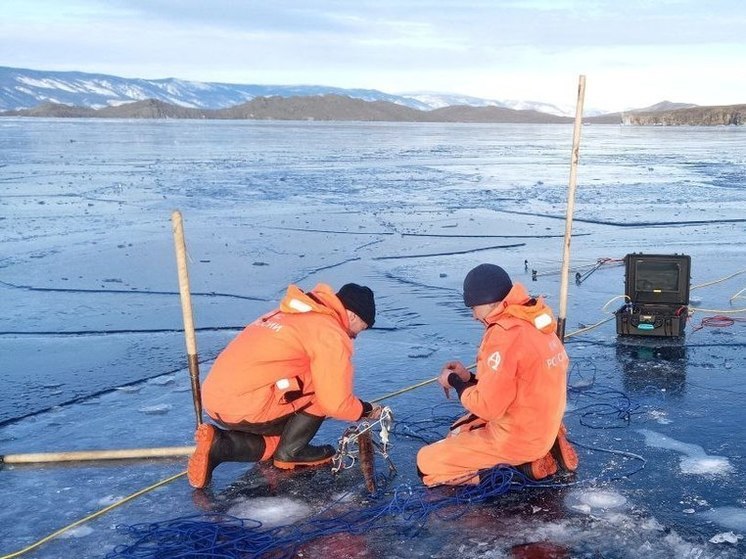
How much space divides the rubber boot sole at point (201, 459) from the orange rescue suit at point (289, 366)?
0.17 meters

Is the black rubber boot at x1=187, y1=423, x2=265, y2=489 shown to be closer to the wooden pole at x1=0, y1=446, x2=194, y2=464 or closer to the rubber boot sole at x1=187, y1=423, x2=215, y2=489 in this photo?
the rubber boot sole at x1=187, y1=423, x2=215, y2=489

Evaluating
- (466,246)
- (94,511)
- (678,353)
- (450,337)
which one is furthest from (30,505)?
(466,246)

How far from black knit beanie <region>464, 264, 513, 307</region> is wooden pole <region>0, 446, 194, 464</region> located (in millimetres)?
2152

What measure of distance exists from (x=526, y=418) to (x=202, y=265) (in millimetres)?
7922

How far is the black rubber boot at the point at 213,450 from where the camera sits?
462cm

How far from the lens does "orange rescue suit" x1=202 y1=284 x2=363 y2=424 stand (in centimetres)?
450

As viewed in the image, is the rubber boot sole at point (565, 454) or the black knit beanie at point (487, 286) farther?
the rubber boot sole at point (565, 454)

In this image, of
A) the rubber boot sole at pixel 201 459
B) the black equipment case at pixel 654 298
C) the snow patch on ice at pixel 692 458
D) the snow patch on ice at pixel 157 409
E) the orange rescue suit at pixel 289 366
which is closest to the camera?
the orange rescue suit at pixel 289 366

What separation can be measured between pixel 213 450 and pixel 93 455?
949 mm

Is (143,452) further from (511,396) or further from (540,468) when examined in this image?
(540,468)

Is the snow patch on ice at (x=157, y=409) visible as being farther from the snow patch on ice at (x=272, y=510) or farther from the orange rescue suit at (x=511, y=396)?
the orange rescue suit at (x=511, y=396)

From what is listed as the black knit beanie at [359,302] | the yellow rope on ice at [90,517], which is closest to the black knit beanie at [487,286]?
the black knit beanie at [359,302]

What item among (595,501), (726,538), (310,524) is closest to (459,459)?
(595,501)

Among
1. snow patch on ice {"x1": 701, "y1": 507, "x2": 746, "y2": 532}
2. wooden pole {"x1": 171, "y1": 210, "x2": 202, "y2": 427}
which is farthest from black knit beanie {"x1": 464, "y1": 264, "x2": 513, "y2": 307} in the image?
wooden pole {"x1": 171, "y1": 210, "x2": 202, "y2": 427}
